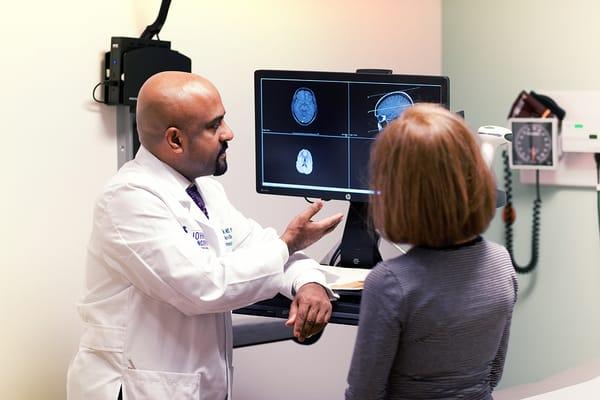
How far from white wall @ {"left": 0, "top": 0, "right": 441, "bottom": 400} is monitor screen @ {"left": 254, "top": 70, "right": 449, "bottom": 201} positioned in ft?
1.41

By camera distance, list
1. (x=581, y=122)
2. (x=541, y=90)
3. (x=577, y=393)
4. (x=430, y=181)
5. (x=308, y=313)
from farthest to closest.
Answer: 1. (x=541, y=90)
2. (x=581, y=122)
3. (x=308, y=313)
4. (x=577, y=393)
5. (x=430, y=181)

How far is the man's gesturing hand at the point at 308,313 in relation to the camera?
1.93 metres

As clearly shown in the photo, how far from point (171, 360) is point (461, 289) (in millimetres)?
772

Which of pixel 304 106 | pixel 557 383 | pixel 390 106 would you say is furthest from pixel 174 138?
pixel 557 383

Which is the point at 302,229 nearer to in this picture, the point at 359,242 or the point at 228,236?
the point at 228,236

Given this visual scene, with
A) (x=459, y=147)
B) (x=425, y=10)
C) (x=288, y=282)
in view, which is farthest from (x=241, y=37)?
(x=459, y=147)

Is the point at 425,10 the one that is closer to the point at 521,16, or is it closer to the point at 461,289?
the point at 521,16

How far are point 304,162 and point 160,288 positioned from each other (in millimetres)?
652

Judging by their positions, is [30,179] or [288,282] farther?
[30,179]

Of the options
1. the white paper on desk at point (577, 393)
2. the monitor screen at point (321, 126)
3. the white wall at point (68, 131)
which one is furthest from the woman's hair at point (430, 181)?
the white wall at point (68, 131)

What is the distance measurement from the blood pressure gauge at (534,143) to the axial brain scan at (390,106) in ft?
2.61

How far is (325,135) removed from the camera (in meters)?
2.35

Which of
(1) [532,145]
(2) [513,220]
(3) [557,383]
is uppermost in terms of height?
(1) [532,145]

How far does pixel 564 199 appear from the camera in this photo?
293cm
